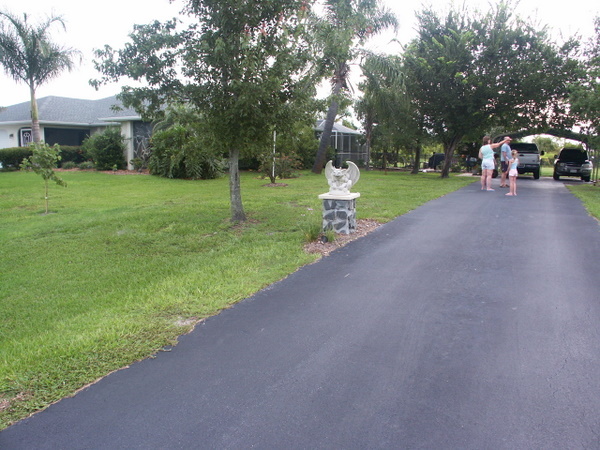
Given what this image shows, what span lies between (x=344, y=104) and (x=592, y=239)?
4.81 metres

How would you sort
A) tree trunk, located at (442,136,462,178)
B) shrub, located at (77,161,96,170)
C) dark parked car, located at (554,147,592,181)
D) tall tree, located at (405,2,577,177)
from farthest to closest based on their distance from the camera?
shrub, located at (77,161,96,170) → tree trunk, located at (442,136,462,178) → dark parked car, located at (554,147,592,181) → tall tree, located at (405,2,577,177)

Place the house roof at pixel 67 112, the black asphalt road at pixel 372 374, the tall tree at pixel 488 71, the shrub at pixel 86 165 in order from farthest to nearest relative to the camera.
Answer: the house roof at pixel 67 112 < the shrub at pixel 86 165 < the tall tree at pixel 488 71 < the black asphalt road at pixel 372 374

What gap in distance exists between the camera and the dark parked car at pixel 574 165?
889 inches

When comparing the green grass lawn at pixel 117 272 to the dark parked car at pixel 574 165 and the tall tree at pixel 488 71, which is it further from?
the dark parked car at pixel 574 165

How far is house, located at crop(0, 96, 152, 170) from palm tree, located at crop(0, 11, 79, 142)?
214cm

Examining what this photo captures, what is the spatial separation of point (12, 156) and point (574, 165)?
28.2 metres

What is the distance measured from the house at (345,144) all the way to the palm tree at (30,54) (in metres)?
15.2

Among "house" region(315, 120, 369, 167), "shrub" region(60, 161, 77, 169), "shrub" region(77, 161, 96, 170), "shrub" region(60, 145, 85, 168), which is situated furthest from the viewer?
"house" region(315, 120, 369, 167)

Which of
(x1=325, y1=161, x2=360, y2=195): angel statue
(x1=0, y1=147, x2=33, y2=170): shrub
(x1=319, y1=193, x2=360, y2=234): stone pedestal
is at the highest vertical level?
(x1=0, y1=147, x2=33, y2=170): shrub

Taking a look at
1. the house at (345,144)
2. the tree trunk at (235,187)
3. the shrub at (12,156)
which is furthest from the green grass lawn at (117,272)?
the house at (345,144)

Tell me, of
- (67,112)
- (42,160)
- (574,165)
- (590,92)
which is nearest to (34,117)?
(67,112)

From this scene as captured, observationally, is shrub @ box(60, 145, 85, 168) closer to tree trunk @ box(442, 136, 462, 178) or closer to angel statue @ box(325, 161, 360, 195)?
tree trunk @ box(442, 136, 462, 178)

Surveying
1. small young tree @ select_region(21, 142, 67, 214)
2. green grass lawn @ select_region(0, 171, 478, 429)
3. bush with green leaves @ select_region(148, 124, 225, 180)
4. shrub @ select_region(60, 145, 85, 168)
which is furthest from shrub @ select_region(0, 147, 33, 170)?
small young tree @ select_region(21, 142, 67, 214)

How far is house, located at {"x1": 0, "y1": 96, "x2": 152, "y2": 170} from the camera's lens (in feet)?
79.2
